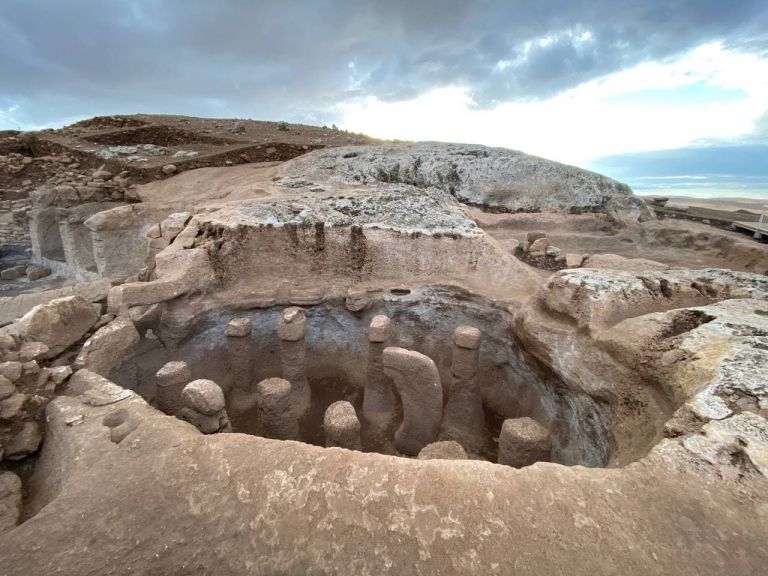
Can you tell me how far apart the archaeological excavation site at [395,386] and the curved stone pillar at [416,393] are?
1.1 inches

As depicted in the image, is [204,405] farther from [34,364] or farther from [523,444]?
[523,444]

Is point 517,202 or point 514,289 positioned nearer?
point 514,289

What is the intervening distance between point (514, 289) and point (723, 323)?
199 centimetres

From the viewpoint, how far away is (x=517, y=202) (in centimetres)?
699

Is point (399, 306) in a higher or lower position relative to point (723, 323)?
lower

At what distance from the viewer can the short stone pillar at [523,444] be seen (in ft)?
9.14

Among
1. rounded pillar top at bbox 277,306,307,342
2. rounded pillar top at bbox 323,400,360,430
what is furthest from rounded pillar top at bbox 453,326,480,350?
rounded pillar top at bbox 277,306,307,342

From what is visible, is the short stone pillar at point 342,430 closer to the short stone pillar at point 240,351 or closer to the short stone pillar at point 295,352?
the short stone pillar at point 295,352

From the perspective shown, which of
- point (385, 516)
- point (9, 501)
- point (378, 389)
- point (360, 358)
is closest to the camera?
point (385, 516)

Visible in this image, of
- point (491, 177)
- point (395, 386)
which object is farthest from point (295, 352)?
point (491, 177)

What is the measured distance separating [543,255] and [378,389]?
116 inches

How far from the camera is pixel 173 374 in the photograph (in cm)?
328

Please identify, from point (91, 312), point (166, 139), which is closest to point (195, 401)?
point (91, 312)

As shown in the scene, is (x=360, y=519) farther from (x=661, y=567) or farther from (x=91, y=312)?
(x=91, y=312)
